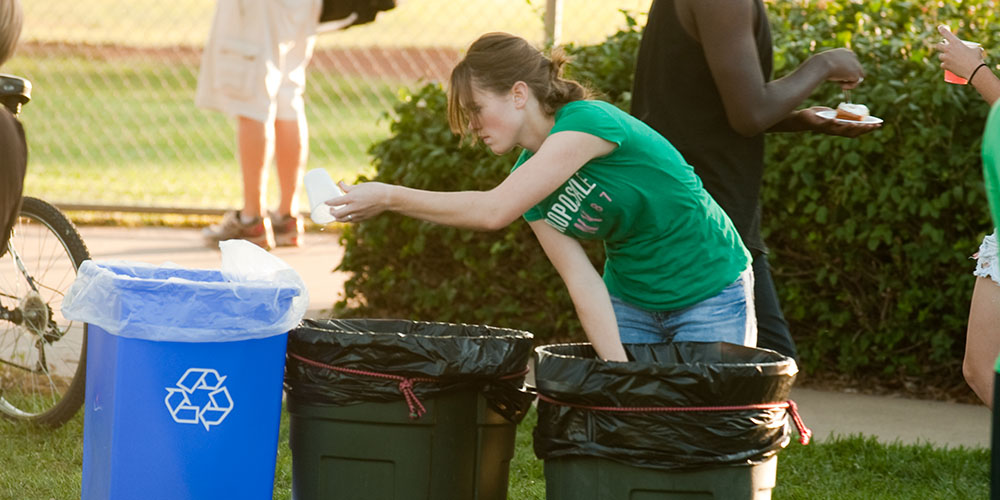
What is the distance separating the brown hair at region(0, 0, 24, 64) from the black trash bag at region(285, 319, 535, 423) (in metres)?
1.39

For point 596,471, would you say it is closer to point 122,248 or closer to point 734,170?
point 734,170

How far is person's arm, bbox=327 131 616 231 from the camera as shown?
10.4 ft

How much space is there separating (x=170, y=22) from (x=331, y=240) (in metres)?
14.6

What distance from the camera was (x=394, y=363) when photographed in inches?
125

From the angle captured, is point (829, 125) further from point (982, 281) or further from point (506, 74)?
point (506, 74)

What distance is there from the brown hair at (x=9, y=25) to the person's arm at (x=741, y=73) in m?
1.91

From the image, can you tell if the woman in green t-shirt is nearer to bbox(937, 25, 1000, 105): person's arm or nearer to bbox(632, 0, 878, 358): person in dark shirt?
bbox(632, 0, 878, 358): person in dark shirt

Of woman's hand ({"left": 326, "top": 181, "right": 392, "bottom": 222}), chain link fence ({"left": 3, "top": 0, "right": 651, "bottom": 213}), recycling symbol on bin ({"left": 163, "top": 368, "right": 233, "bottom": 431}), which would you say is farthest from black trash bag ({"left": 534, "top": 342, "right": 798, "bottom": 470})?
chain link fence ({"left": 3, "top": 0, "right": 651, "bottom": 213})

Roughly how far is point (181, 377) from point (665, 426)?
1073 millimetres

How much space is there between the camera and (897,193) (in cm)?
514

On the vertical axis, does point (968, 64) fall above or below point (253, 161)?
above

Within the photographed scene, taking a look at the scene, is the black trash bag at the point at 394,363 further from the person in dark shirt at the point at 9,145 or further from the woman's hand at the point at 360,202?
the person in dark shirt at the point at 9,145

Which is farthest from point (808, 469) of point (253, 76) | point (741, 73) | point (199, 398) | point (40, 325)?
point (253, 76)

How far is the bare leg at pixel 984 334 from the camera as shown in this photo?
3551 mm
